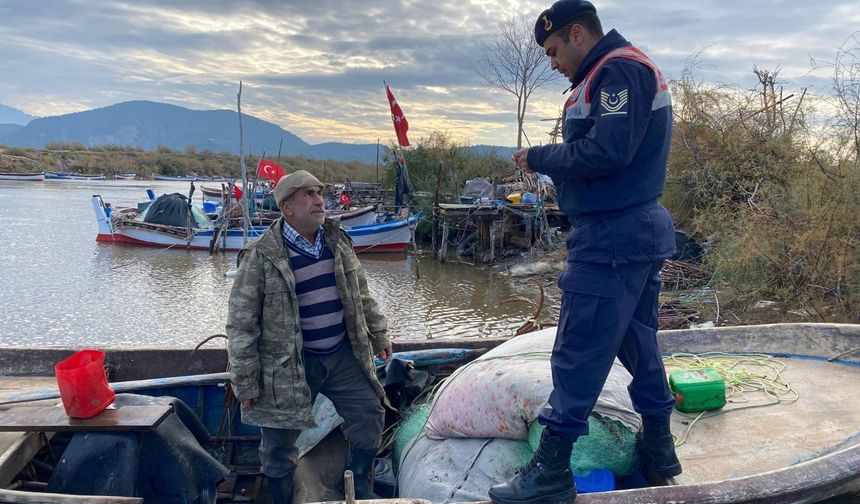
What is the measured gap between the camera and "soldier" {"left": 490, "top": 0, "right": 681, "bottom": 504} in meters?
2.11

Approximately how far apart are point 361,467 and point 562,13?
242cm

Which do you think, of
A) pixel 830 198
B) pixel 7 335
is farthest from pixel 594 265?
pixel 7 335

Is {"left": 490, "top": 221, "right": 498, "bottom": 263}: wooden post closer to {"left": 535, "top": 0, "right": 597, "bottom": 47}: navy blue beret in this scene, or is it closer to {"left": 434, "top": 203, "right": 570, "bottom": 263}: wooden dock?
{"left": 434, "top": 203, "right": 570, "bottom": 263}: wooden dock

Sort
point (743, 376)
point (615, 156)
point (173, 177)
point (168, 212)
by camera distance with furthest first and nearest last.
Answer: point (173, 177), point (168, 212), point (743, 376), point (615, 156)

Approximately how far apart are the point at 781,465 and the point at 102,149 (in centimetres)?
8271

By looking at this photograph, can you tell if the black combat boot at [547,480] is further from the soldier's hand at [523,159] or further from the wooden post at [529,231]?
the wooden post at [529,231]

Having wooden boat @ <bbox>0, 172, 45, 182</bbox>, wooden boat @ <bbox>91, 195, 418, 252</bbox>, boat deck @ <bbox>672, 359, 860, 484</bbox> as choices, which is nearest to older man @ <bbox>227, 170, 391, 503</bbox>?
boat deck @ <bbox>672, 359, 860, 484</bbox>

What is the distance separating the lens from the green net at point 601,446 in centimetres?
259

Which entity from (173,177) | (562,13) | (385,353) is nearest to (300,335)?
(385,353)

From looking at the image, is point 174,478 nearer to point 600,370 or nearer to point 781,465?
point 600,370

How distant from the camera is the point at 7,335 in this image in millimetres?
9625

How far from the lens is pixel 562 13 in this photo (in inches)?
85.9

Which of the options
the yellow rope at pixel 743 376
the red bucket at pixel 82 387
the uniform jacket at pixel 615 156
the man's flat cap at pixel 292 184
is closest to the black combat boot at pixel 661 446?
the yellow rope at pixel 743 376

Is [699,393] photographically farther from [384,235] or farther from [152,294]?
[384,235]
